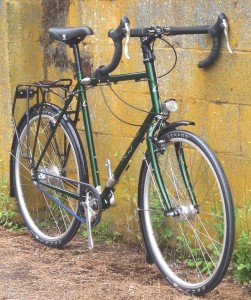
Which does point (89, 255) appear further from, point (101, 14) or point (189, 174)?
point (101, 14)

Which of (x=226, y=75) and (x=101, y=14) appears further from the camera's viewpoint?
(x=101, y=14)

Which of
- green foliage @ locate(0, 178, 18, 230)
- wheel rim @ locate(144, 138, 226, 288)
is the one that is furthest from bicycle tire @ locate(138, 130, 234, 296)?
green foliage @ locate(0, 178, 18, 230)

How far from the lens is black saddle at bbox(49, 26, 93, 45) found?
480 centimetres

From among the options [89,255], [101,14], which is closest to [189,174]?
[89,255]

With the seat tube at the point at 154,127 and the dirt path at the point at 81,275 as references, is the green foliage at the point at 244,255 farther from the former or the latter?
the seat tube at the point at 154,127

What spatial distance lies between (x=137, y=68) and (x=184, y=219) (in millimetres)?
1271

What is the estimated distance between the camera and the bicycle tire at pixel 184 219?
4.34 meters

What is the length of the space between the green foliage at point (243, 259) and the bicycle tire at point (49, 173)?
3.69 ft

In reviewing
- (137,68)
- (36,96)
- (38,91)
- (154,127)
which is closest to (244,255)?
(154,127)

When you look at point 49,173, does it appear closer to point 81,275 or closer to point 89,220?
point 89,220

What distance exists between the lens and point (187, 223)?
470 centimetres

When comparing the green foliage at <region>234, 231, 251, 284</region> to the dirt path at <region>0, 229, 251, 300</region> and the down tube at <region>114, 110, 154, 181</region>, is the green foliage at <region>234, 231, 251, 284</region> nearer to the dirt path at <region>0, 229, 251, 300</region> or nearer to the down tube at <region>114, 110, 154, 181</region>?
the dirt path at <region>0, 229, 251, 300</region>

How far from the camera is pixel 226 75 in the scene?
4555mm

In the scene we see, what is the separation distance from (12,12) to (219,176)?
90.2 inches
